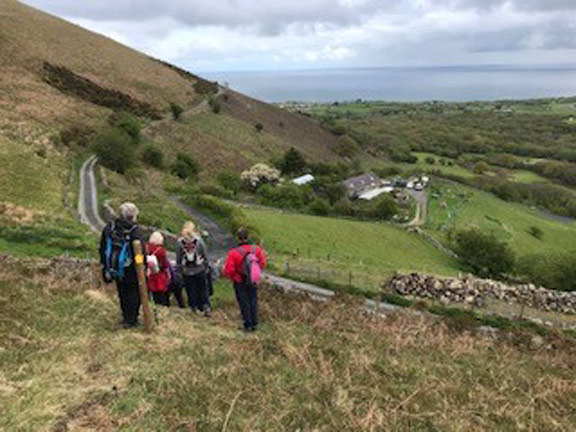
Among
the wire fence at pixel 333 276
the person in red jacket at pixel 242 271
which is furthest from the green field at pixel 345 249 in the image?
the person in red jacket at pixel 242 271

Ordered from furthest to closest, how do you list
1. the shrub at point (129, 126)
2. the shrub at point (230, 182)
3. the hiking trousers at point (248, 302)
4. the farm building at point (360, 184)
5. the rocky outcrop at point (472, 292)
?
the farm building at point (360, 184)
the shrub at point (230, 182)
the shrub at point (129, 126)
the rocky outcrop at point (472, 292)
the hiking trousers at point (248, 302)

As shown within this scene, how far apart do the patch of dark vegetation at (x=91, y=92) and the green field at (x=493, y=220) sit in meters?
43.3

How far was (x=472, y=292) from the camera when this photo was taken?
25.7 metres

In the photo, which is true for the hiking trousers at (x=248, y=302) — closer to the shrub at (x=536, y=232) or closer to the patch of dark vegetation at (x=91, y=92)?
the patch of dark vegetation at (x=91, y=92)

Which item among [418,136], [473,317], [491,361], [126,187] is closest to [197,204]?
Answer: [126,187]

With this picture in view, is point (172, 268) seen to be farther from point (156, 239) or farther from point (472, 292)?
point (472, 292)

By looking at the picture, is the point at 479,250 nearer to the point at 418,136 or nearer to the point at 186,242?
the point at 186,242

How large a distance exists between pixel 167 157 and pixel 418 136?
119958 mm

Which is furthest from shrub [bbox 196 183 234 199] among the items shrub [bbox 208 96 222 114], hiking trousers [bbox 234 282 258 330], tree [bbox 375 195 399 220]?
hiking trousers [bbox 234 282 258 330]

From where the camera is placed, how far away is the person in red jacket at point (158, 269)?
11414mm

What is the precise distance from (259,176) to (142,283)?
5566 cm

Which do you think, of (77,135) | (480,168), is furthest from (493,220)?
(77,135)

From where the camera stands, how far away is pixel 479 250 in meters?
45.3

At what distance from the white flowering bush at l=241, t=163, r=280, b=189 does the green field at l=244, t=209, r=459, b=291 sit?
1716 cm
